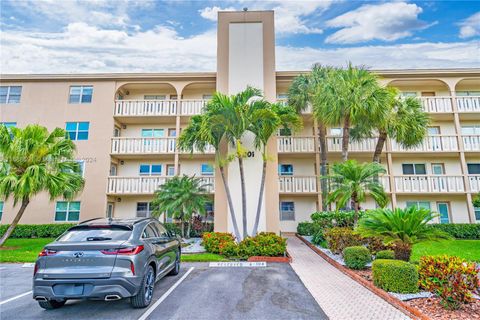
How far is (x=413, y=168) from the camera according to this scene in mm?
18406

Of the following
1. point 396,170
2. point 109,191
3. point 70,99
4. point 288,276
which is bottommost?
point 288,276

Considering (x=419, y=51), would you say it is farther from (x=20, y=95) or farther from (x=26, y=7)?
(x=20, y=95)

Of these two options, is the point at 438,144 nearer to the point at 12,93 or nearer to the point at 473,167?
the point at 473,167

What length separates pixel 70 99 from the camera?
1823 cm

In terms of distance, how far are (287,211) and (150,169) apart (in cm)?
1051

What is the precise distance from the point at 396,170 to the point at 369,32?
31.8 feet

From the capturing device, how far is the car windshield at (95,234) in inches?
201

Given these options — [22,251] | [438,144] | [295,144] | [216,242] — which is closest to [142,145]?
[22,251]

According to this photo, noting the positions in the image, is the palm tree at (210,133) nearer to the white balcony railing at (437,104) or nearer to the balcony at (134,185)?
the balcony at (134,185)

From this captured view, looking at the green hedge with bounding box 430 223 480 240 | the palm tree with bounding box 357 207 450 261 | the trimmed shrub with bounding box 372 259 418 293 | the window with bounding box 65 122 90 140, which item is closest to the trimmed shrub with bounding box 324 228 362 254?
the palm tree with bounding box 357 207 450 261

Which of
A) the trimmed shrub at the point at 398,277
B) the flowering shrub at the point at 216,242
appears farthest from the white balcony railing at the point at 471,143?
the flowering shrub at the point at 216,242

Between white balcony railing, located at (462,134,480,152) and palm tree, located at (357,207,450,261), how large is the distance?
1435 cm

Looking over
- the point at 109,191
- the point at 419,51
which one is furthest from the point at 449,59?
the point at 109,191

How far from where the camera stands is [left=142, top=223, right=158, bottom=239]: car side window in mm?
5732
